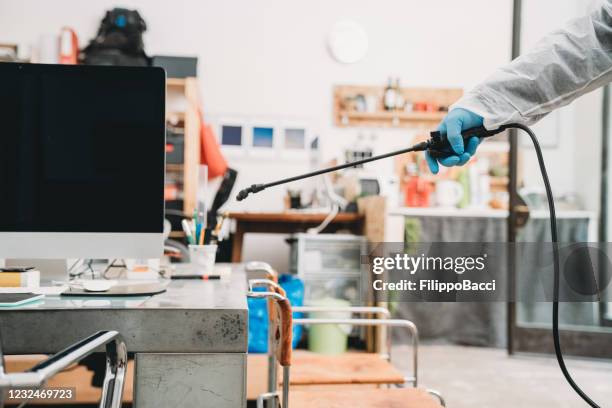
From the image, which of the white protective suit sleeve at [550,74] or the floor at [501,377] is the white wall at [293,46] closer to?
the floor at [501,377]

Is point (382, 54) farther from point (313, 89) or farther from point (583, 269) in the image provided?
point (583, 269)

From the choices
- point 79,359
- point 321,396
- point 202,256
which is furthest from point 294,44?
point 79,359

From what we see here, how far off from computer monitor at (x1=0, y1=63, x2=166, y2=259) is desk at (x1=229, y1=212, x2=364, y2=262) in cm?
218

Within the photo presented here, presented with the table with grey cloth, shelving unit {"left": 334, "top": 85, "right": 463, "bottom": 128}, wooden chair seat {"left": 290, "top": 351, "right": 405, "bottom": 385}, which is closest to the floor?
the table with grey cloth

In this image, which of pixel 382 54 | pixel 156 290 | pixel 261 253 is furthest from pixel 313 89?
pixel 156 290

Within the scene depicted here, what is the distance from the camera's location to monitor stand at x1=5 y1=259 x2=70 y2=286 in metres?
1.13

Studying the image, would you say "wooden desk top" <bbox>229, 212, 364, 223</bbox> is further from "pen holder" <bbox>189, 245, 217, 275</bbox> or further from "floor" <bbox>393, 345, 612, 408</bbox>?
"pen holder" <bbox>189, 245, 217, 275</bbox>

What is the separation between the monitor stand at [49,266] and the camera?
1.13 metres

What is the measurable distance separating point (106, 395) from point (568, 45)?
3.75 feet

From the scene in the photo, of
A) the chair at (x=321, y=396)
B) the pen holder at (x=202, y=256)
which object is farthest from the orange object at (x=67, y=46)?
the chair at (x=321, y=396)

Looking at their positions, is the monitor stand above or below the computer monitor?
below

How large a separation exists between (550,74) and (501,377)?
2.16m

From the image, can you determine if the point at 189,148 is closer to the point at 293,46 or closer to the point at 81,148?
the point at 293,46

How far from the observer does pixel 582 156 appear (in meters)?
3.61
